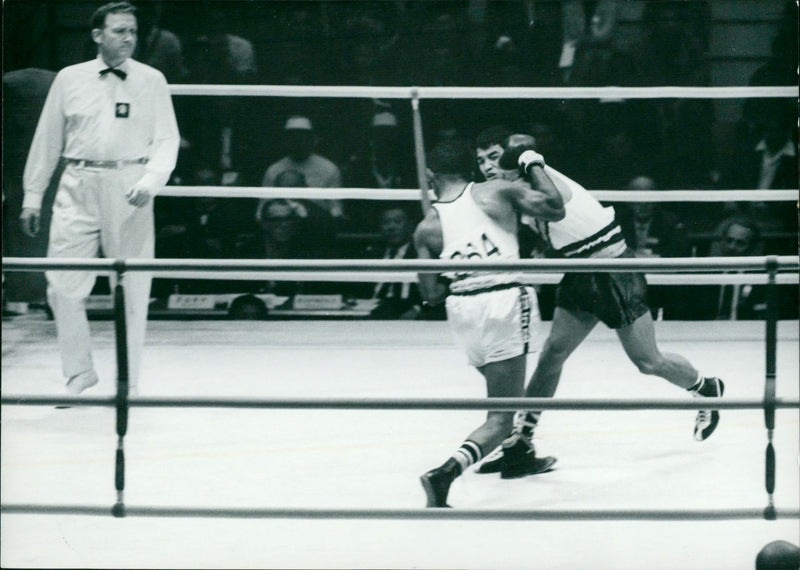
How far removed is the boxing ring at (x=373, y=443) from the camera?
2.43m

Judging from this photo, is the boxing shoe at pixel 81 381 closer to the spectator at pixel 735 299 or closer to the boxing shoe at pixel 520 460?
the boxing shoe at pixel 520 460

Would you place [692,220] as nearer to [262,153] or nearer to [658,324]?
[658,324]

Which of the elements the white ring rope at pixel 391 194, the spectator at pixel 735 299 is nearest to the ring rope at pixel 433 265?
the white ring rope at pixel 391 194

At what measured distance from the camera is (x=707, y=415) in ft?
11.9

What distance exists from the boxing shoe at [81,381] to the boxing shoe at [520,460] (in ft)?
4.87

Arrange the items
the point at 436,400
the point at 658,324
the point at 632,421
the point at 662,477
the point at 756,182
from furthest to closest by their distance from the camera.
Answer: the point at 756,182 < the point at 658,324 < the point at 632,421 < the point at 662,477 < the point at 436,400

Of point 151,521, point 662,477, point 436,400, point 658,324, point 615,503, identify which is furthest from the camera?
point 658,324

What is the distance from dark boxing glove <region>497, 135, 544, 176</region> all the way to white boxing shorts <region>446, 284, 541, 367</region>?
399 millimetres

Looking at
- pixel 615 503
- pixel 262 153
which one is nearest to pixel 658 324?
pixel 262 153

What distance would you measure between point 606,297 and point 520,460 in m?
0.54

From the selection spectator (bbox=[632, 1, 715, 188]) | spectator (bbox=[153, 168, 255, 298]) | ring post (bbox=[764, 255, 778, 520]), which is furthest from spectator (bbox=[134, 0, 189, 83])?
ring post (bbox=[764, 255, 778, 520])

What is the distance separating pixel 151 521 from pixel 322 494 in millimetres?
498

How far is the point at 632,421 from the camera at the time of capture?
159 inches

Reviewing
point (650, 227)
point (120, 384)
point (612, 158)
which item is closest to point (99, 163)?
point (120, 384)
